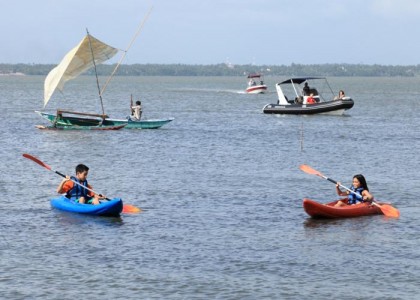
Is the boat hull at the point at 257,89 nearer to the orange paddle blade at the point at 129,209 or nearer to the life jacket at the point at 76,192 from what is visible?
the orange paddle blade at the point at 129,209

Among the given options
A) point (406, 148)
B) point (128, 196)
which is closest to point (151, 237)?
point (128, 196)

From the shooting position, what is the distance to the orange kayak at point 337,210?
28000mm

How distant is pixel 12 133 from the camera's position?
59.6 m

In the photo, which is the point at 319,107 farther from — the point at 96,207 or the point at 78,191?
the point at 96,207

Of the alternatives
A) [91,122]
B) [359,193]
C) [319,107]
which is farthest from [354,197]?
[319,107]

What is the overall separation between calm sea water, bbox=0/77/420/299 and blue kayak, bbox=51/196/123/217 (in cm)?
22

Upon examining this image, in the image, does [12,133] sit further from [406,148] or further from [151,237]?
[151,237]

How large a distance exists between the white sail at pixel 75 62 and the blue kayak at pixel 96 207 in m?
27.0

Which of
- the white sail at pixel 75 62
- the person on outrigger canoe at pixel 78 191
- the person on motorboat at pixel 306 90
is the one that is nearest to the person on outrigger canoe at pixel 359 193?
the person on outrigger canoe at pixel 78 191

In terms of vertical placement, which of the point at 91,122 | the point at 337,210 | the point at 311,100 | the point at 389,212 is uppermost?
the point at 311,100

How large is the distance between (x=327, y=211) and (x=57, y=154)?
21.5 m

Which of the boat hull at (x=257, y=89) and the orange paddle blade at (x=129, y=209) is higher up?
the orange paddle blade at (x=129, y=209)

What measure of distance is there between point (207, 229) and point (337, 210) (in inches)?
157

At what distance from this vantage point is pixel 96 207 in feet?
91.5
